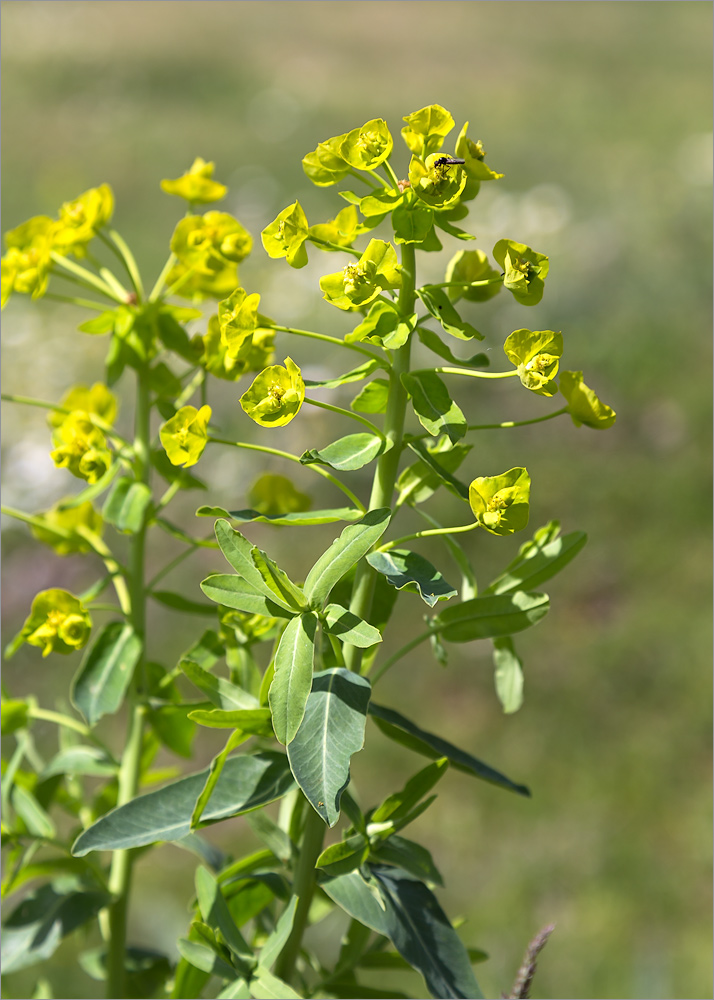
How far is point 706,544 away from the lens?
104 inches

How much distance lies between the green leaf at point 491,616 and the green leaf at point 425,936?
7.3 inches

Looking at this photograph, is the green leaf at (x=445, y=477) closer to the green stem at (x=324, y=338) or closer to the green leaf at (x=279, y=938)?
the green stem at (x=324, y=338)

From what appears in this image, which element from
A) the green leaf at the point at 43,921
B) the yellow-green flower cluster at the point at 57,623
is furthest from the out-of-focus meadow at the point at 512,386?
the yellow-green flower cluster at the point at 57,623

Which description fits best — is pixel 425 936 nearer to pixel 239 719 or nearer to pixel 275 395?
pixel 239 719

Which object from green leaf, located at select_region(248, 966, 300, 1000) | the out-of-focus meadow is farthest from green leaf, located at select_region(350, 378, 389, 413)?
the out-of-focus meadow

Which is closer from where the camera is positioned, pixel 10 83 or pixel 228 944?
pixel 228 944

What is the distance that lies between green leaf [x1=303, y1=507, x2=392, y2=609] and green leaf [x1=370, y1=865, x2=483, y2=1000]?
231 millimetres

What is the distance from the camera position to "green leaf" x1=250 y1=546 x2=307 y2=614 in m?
0.58

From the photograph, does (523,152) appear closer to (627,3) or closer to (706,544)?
(627,3)

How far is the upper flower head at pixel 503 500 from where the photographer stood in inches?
22.6

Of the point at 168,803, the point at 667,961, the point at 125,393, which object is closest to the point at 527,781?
the point at 667,961

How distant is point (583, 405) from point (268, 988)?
475 millimetres

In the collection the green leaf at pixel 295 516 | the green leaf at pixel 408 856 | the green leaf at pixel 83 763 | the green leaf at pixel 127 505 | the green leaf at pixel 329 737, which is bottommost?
the green leaf at pixel 83 763

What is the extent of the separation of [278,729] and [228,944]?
226mm
